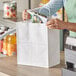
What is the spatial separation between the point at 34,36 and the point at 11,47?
1.17 ft

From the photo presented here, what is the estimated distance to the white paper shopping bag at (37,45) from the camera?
162 cm

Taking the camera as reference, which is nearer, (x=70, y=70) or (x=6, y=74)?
(x=70, y=70)

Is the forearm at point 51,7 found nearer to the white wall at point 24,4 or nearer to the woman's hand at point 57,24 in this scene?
the woman's hand at point 57,24

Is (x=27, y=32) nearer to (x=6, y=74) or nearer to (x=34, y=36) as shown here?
(x=34, y=36)

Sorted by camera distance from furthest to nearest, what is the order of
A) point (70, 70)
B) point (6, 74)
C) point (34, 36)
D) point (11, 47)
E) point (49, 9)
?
point (11, 47)
point (49, 9)
point (34, 36)
point (6, 74)
point (70, 70)

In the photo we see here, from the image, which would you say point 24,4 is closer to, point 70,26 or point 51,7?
point 51,7

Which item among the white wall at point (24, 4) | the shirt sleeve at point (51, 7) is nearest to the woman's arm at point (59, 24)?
the shirt sleeve at point (51, 7)

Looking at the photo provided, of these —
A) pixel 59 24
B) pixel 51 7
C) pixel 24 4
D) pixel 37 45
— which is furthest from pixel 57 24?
pixel 24 4

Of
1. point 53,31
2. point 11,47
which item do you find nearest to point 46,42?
point 53,31

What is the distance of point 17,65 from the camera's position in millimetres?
1715

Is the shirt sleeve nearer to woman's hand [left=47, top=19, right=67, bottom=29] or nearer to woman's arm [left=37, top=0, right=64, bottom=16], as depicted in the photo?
woman's arm [left=37, top=0, right=64, bottom=16]

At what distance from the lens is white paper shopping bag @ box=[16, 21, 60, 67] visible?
1622 mm

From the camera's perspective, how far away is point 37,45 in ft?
5.39

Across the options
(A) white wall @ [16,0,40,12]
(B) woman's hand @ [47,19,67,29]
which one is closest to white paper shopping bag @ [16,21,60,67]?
(B) woman's hand @ [47,19,67,29]
